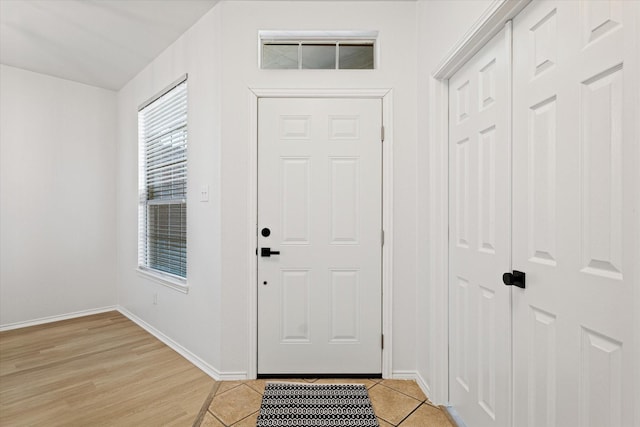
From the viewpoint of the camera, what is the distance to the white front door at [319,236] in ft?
7.31

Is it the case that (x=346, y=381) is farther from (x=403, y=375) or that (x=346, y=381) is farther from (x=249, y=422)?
(x=249, y=422)

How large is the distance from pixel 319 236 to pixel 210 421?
1.27 metres

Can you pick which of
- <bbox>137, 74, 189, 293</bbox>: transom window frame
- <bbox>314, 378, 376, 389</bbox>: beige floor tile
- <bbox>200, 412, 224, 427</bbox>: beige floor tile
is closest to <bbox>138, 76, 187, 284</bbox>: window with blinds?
<bbox>137, 74, 189, 293</bbox>: transom window frame

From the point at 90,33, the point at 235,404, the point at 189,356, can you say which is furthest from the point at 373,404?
the point at 90,33

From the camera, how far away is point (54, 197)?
3.49 meters

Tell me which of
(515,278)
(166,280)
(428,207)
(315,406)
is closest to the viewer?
(515,278)

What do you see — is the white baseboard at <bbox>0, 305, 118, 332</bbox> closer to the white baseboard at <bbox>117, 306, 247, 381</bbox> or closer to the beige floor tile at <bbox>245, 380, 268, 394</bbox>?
the white baseboard at <bbox>117, 306, 247, 381</bbox>

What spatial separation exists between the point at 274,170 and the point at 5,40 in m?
2.75

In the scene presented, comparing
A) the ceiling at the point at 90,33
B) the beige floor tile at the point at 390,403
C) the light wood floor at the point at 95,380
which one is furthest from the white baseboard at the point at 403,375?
the ceiling at the point at 90,33

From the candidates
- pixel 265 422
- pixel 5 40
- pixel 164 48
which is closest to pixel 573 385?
pixel 265 422

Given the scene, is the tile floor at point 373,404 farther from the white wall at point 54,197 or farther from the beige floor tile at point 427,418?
the white wall at point 54,197

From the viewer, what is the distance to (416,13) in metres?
2.21

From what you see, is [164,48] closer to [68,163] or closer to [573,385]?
[68,163]

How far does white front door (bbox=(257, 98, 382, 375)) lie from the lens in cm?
223
